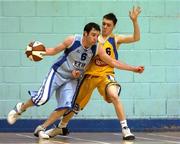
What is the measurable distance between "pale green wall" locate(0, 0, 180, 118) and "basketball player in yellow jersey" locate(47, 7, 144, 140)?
145cm

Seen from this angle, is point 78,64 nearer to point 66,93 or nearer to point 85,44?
point 85,44

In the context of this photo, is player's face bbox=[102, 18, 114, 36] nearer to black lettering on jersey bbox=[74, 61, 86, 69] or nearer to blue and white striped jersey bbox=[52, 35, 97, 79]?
blue and white striped jersey bbox=[52, 35, 97, 79]

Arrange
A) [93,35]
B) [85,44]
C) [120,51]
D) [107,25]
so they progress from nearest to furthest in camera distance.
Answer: [93,35] < [85,44] < [107,25] < [120,51]

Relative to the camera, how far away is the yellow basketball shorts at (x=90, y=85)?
29.7ft

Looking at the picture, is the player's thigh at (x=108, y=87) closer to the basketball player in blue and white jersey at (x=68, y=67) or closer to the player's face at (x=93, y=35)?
the basketball player in blue and white jersey at (x=68, y=67)

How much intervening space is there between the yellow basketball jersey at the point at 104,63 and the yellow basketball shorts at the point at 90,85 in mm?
71

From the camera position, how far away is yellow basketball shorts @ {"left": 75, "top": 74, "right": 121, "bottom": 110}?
9.05 metres

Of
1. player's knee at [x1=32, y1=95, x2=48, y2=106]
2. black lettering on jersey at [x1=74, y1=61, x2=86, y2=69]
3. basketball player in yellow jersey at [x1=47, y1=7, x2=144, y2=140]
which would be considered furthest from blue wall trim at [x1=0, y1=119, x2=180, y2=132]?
black lettering on jersey at [x1=74, y1=61, x2=86, y2=69]

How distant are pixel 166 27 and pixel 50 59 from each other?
2.00m

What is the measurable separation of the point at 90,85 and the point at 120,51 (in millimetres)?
1703

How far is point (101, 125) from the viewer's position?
10688 millimetres

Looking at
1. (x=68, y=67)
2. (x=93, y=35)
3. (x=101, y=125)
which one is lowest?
(x=101, y=125)

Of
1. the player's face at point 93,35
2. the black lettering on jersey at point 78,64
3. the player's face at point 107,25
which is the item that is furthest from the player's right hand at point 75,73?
the player's face at point 107,25

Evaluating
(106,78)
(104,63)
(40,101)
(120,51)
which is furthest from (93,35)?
(120,51)
